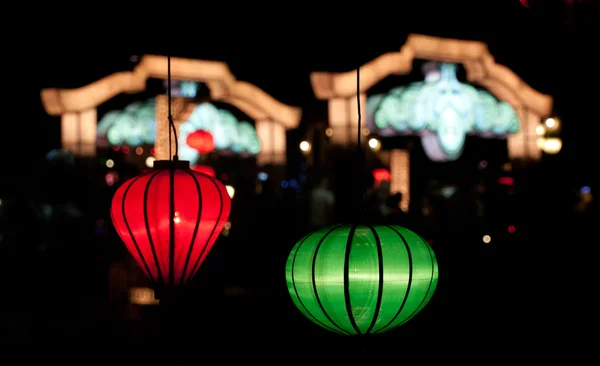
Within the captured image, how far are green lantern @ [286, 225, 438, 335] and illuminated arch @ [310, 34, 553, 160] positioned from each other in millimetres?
4463

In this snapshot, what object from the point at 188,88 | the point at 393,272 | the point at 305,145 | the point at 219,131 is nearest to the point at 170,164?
the point at 393,272

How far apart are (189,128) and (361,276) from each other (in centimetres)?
678

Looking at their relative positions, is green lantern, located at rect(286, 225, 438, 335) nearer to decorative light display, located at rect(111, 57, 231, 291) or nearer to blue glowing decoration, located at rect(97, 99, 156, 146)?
decorative light display, located at rect(111, 57, 231, 291)

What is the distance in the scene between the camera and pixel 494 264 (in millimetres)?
8617

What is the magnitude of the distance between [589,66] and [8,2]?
21.7 ft

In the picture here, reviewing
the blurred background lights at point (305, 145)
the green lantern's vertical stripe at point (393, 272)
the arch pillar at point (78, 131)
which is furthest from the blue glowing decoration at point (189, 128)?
the green lantern's vertical stripe at point (393, 272)

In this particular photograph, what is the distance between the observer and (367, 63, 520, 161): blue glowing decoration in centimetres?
859

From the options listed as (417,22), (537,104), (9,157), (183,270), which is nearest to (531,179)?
(537,104)

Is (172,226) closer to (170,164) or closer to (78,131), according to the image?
A: (170,164)

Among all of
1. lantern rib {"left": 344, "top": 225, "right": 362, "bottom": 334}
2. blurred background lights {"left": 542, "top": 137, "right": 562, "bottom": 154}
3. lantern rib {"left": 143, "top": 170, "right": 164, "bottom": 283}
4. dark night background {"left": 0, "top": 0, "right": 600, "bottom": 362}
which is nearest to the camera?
lantern rib {"left": 344, "top": 225, "right": 362, "bottom": 334}

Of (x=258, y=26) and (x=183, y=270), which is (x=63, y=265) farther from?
(x=183, y=270)

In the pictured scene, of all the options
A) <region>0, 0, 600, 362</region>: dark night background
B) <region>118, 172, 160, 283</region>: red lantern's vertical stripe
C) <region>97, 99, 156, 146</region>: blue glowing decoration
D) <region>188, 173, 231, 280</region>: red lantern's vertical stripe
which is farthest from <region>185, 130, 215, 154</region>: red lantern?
<region>118, 172, 160, 283</region>: red lantern's vertical stripe

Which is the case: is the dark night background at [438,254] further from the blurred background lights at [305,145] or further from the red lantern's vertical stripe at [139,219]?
the blurred background lights at [305,145]

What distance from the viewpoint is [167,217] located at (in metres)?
4.05
